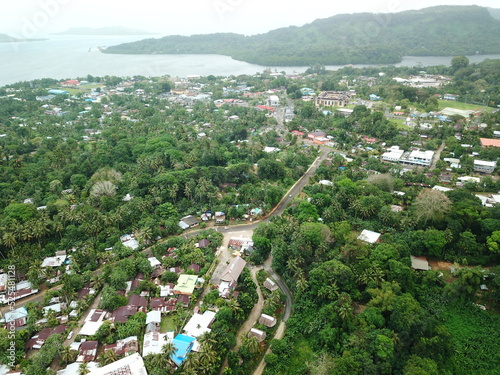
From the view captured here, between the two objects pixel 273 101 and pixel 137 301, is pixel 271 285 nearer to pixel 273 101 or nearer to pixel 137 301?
pixel 137 301

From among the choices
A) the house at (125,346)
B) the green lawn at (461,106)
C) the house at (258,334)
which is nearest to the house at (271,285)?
the house at (258,334)

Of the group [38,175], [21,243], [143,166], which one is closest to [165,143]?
[143,166]

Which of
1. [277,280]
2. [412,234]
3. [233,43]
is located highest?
[233,43]

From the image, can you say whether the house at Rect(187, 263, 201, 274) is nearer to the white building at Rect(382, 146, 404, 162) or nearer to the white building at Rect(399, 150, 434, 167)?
the white building at Rect(382, 146, 404, 162)

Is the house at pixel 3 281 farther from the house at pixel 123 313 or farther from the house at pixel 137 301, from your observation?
the house at pixel 137 301

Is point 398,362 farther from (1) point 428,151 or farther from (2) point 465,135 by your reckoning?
(2) point 465,135

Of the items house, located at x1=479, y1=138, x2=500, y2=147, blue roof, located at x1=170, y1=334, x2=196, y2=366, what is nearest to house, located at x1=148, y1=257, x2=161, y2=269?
blue roof, located at x1=170, y1=334, x2=196, y2=366

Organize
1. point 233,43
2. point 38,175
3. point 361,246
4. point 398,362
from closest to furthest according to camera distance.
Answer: point 398,362 → point 361,246 → point 38,175 → point 233,43
